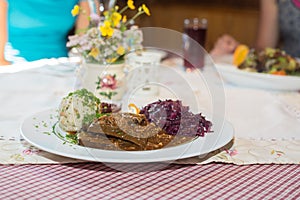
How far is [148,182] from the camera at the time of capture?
86 cm

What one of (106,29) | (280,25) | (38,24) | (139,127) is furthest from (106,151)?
(280,25)

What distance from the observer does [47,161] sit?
915mm

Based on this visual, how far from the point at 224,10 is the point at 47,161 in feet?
11.5

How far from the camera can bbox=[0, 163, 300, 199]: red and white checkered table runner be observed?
0.81 meters

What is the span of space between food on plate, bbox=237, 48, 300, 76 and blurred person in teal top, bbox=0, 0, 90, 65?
3.01 feet

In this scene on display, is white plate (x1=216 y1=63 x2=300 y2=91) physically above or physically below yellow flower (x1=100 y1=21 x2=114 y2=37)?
below

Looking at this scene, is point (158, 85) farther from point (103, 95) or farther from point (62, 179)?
point (62, 179)

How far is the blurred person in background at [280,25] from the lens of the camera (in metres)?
2.55

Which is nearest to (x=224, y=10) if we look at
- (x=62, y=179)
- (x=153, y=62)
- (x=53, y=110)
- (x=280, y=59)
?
(x=280, y=59)

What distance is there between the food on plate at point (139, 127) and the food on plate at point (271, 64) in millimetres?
773

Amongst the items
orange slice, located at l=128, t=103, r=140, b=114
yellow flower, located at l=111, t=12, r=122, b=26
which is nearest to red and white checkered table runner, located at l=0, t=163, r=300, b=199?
orange slice, located at l=128, t=103, r=140, b=114

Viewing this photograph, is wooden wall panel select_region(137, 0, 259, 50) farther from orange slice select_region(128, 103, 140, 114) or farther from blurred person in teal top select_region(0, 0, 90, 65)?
orange slice select_region(128, 103, 140, 114)

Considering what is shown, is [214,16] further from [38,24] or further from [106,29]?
[106,29]

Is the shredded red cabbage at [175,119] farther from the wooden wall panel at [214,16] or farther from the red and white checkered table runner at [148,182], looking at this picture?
the wooden wall panel at [214,16]
